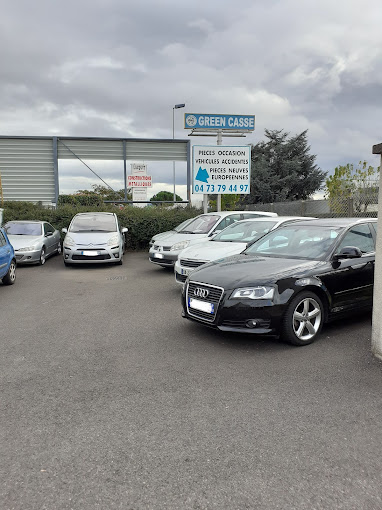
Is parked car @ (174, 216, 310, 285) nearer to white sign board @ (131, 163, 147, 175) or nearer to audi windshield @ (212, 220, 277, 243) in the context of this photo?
audi windshield @ (212, 220, 277, 243)

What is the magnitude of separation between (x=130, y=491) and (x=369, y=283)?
4542mm

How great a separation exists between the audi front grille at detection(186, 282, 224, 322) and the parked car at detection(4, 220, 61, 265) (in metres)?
8.65

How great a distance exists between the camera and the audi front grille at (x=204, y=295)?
5.12m

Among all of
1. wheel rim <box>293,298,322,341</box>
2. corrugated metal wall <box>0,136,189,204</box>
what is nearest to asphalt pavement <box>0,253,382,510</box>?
wheel rim <box>293,298,322,341</box>

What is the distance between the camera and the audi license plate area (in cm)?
517

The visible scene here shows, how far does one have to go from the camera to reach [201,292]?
536 centimetres

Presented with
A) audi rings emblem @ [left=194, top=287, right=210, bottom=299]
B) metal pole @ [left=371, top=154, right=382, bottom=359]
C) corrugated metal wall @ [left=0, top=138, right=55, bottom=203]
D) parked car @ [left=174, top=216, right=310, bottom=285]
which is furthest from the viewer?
corrugated metal wall @ [left=0, top=138, right=55, bottom=203]

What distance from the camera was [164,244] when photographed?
10.9m

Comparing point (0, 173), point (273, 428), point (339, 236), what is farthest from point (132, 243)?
point (273, 428)

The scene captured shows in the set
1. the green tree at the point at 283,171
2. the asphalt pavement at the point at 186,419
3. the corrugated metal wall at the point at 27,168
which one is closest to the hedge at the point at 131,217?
the corrugated metal wall at the point at 27,168

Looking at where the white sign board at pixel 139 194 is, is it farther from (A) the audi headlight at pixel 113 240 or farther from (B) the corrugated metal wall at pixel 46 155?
(A) the audi headlight at pixel 113 240

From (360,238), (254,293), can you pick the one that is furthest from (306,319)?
(360,238)

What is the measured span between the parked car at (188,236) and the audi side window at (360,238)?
16.0 ft

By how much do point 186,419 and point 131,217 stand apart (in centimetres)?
1414
